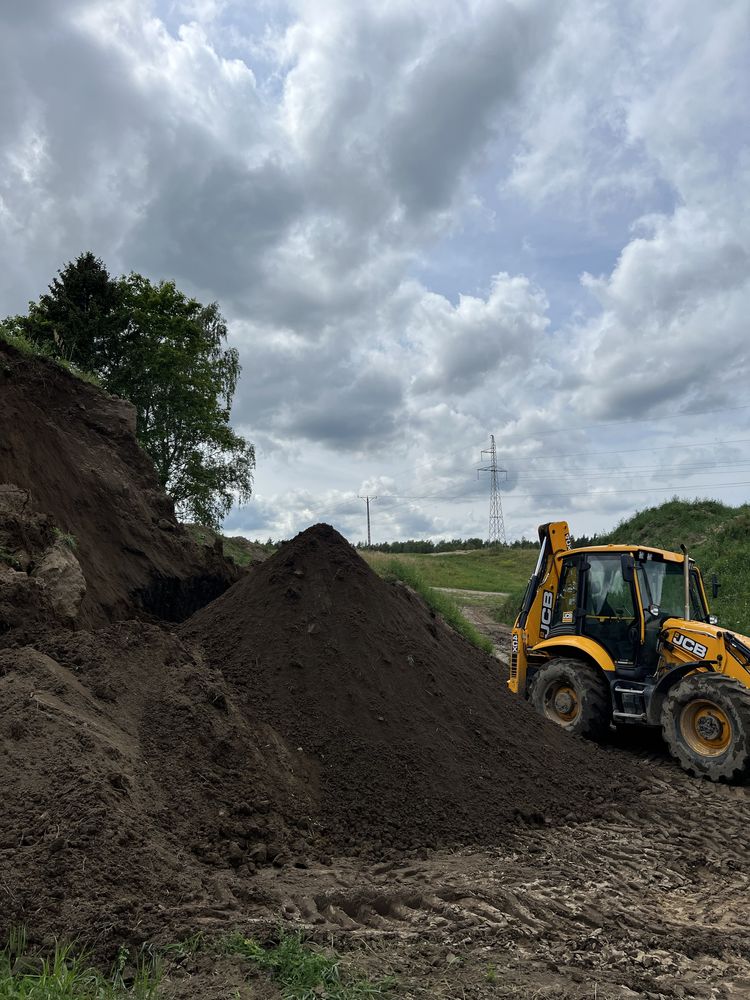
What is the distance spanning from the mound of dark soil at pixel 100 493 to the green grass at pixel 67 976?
19.3 ft

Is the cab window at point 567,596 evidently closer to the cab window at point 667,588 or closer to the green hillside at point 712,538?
the cab window at point 667,588

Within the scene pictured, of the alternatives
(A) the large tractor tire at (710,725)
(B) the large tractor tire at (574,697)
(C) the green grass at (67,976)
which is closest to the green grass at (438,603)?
(B) the large tractor tire at (574,697)

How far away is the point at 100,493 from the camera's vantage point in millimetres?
11352

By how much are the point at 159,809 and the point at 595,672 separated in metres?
6.06

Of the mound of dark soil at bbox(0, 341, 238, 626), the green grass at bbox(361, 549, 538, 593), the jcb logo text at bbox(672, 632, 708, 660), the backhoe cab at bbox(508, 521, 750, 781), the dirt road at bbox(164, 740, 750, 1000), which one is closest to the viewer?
the dirt road at bbox(164, 740, 750, 1000)

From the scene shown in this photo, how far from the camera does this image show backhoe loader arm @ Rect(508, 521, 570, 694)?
32.9 ft

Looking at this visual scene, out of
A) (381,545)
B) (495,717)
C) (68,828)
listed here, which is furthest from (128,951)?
(381,545)

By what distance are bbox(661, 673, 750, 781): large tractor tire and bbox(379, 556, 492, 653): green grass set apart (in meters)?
8.08

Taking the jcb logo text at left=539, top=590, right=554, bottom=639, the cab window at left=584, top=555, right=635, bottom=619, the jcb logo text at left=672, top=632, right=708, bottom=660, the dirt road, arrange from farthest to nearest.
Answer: the jcb logo text at left=539, top=590, right=554, bottom=639, the cab window at left=584, top=555, right=635, bottom=619, the jcb logo text at left=672, top=632, right=708, bottom=660, the dirt road

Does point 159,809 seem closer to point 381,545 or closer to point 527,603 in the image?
point 527,603

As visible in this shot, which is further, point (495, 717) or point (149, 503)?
point (149, 503)

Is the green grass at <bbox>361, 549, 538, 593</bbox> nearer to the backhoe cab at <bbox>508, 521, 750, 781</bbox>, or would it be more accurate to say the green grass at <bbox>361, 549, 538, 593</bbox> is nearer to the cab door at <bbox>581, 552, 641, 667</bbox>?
the backhoe cab at <bbox>508, 521, 750, 781</bbox>

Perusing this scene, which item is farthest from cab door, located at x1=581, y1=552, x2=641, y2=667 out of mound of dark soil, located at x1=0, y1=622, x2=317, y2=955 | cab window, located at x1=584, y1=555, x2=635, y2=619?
mound of dark soil, located at x1=0, y1=622, x2=317, y2=955

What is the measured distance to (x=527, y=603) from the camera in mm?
10219
